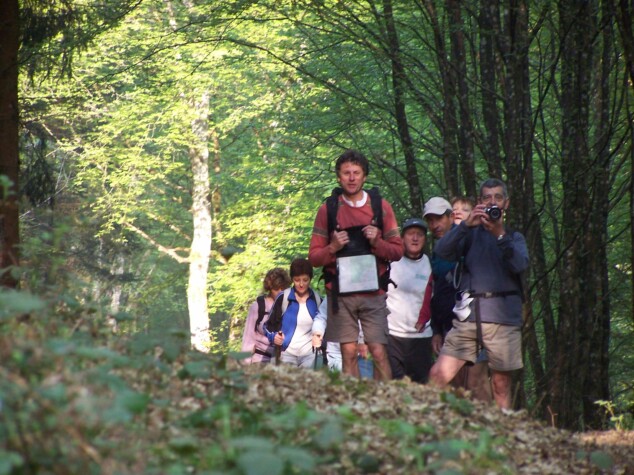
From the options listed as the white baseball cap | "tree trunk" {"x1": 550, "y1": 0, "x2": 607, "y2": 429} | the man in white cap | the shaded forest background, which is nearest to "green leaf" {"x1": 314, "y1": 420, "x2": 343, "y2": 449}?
the shaded forest background

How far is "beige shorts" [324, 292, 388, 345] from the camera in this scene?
291 inches

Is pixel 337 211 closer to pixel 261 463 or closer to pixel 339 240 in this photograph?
pixel 339 240

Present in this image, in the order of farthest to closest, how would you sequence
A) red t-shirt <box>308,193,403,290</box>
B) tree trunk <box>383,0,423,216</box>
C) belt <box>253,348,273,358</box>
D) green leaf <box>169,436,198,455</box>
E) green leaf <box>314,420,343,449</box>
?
tree trunk <box>383,0,423,216</box> < belt <box>253,348,273,358</box> < red t-shirt <box>308,193,403,290</box> < green leaf <box>169,436,198,455</box> < green leaf <box>314,420,343,449</box>

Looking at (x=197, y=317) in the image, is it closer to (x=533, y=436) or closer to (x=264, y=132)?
(x=264, y=132)

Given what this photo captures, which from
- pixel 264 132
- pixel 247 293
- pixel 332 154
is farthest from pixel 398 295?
pixel 264 132

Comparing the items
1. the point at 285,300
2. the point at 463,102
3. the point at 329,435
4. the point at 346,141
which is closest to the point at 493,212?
the point at 463,102

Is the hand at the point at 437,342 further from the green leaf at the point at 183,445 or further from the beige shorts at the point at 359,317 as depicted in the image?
the green leaf at the point at 183,445

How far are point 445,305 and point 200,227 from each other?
19.0 metres

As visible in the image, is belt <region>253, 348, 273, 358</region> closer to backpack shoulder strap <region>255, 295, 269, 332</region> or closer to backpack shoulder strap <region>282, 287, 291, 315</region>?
backpack shoulder strap <region>255, 295, 269, 332</region>

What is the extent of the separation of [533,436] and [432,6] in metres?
5.85

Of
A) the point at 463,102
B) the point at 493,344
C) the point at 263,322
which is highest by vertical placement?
the point at 463,102

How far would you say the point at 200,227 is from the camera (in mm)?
26516

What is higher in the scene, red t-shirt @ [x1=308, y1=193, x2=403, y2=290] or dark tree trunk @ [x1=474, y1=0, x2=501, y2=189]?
dark tree trunk @ [x1=474, y1=0, x2=501, y2=189]

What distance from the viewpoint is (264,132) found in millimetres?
26359
